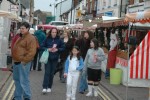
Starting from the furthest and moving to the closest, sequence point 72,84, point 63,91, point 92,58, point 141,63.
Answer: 1. point 63,91
2. point 92,58
3. point 72,84
4. point 141,63

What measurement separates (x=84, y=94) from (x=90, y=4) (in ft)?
125

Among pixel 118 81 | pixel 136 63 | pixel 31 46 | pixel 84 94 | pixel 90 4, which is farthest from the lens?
pixel 90 4

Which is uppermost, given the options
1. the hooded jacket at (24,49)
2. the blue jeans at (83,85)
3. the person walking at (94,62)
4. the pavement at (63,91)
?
the hooded jacket at (24,49)

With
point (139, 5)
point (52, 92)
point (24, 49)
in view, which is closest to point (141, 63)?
point (24, 49)

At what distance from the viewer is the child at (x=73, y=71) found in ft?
33.8

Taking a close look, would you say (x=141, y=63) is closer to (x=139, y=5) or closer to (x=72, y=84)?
(x=72, y=84)

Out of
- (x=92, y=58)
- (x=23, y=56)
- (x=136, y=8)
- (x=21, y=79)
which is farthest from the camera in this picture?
(x=136, y=8)

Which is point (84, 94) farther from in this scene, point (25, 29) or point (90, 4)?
point (90, 4)

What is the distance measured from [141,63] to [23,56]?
9.43ft

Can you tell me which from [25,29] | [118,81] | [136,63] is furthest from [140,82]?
[118,81]

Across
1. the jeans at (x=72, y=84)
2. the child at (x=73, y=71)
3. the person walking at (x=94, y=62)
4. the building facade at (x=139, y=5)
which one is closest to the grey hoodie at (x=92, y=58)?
the person walking at (x=94, y=62)

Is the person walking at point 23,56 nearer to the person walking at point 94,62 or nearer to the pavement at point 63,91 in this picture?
the pavement at point 63,91

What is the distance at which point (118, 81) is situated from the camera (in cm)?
1484

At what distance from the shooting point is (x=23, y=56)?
Answer: 905cm
